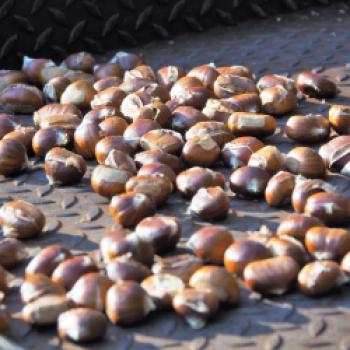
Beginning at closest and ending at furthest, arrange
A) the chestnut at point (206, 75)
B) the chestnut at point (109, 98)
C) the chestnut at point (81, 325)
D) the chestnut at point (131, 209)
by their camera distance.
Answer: the chestnut at point (81, 325)
the chestnut at point (131, 209)
the chestnut at point (109, 98)
the chestnut at point (206, 75)

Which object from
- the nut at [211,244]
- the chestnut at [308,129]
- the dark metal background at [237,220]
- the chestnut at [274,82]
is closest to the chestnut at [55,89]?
the dark metal background at [237,220]

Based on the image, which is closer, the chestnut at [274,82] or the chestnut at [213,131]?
the chestnut at [213,131]

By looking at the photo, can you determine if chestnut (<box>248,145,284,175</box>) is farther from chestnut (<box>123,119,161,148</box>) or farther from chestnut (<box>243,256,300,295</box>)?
chestnut (<box>243,256,300,295</box>)

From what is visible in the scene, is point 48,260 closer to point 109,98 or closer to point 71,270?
point 71,270

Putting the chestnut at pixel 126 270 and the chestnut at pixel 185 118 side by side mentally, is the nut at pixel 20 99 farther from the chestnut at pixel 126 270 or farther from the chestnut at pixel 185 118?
the chestnut at pixel 126 270


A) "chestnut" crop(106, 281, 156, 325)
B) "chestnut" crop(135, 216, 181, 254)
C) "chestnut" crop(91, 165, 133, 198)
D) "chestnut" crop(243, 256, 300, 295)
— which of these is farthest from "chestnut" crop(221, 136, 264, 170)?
"chestnut" crop(106, 281, 156, 325)

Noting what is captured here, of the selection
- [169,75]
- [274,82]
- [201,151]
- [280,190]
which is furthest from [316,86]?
[280,190]
